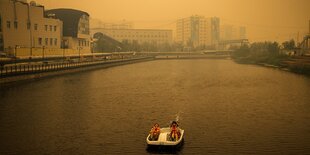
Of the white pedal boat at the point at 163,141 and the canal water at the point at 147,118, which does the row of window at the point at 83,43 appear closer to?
the canal water at the point at 147,118

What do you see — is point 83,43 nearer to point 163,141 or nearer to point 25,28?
point 25,28

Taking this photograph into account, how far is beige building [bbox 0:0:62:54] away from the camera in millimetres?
31331

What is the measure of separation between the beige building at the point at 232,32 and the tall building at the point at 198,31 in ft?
113

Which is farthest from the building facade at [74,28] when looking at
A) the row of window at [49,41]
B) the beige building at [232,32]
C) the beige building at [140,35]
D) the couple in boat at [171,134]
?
the beige building at [232,32]

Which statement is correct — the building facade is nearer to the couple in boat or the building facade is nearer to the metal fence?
the metal fence

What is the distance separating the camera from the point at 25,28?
112 feet

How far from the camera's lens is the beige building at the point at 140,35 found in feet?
305

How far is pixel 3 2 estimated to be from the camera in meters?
31.5

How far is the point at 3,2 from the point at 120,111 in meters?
21.9

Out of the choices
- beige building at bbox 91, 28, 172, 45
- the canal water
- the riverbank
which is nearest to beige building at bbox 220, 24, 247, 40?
beige building at bbox 91, 28, 172, 45

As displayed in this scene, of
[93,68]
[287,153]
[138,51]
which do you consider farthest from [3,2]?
[138,51]

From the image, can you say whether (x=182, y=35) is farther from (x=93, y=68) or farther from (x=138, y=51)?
(x=93, y=68)

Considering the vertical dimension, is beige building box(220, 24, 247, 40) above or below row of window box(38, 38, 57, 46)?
above

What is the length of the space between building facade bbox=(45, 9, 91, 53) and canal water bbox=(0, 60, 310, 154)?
69.9ft
